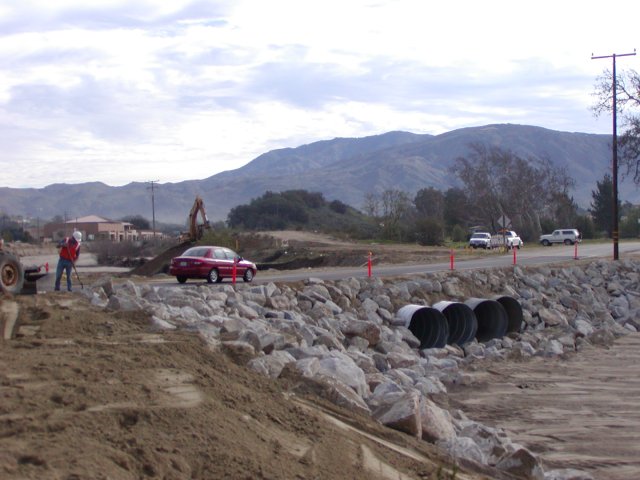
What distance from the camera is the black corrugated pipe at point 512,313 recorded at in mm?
25500

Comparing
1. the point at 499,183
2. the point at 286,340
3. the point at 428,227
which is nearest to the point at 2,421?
the point at 286,340

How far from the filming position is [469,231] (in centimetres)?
8862

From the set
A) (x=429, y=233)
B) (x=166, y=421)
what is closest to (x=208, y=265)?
(x=166, y=421)

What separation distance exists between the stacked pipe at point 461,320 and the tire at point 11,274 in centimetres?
888

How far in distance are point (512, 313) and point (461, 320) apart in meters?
3.54

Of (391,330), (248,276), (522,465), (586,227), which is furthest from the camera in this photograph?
(586,227)

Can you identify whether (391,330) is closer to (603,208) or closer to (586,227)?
(586,227)

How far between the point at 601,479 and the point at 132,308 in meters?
6.74

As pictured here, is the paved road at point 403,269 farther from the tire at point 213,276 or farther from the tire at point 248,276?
the tire at point 213,276

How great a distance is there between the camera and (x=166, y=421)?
25.3 ft

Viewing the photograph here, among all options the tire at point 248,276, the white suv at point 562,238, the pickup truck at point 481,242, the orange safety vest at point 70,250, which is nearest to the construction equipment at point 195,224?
the pickup truck at point 481,242

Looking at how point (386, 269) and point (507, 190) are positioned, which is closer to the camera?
point (386, 269)

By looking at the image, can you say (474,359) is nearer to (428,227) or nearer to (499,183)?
(428,227)

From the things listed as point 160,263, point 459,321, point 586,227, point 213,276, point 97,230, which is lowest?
point 459,321
